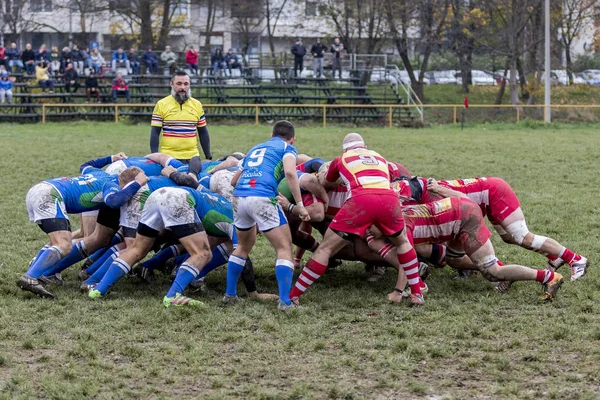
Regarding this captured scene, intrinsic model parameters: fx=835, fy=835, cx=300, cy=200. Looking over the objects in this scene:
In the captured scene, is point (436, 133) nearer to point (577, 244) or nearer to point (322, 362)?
point (577, 244)

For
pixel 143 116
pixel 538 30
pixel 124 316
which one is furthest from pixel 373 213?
pixel 538 30

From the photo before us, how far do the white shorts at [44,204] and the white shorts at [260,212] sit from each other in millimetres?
1777

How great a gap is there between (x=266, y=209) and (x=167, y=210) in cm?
87

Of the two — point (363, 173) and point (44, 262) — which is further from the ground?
point (363, 173)

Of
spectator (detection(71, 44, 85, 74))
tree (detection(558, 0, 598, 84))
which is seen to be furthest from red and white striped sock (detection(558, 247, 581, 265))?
tree (detection(558, 0, 598, 84))

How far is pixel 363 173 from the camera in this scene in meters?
7.32

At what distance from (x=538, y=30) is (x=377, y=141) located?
19942 mm

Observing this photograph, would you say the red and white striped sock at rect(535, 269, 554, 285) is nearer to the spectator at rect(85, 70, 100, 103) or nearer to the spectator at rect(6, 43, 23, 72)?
the spectator at rect(85, 70, 100, 103)

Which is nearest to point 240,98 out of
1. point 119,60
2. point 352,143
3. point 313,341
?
point 119,60

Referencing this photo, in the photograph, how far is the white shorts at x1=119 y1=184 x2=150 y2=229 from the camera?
7828 mm

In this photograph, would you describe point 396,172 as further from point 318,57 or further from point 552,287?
point 318,57

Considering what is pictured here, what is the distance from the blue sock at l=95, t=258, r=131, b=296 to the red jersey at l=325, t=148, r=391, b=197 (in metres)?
2.11

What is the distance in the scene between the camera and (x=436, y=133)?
85.5 feet

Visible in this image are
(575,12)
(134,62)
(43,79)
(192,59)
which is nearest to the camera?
(43,79)
